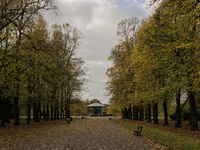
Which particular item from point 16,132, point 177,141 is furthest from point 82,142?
point 16,132

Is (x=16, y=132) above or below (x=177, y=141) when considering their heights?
below

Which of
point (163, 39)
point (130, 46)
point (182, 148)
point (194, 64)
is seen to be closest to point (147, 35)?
point (163, 39)

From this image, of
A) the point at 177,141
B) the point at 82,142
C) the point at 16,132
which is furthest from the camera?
the point at 16,132

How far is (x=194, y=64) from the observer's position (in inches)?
466

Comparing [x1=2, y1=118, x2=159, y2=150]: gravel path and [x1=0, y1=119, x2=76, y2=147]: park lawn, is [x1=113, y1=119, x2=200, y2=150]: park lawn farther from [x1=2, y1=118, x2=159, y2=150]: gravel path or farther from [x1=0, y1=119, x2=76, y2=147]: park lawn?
[x1=0, y1=119, x2=76, y2=147]: park lawn

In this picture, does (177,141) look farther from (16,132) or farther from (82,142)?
(16,132)

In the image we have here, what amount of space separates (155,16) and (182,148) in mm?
13081

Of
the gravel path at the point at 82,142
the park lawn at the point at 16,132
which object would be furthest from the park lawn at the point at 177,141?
the park lawn at the point at 16,132

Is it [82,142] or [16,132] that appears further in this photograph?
[16,132]

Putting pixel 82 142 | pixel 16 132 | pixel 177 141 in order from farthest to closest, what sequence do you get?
pixel 16 132, pixel 82 142, pixel 177 141

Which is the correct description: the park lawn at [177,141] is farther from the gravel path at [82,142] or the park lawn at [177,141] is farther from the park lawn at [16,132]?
the park lawn at [16,132]

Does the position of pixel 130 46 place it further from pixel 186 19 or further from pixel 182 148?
pixel 182 148

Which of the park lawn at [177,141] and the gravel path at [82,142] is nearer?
the park lawn at [177,141]

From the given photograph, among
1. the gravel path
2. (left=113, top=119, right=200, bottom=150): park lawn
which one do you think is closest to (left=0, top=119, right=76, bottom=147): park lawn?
the gravel path
